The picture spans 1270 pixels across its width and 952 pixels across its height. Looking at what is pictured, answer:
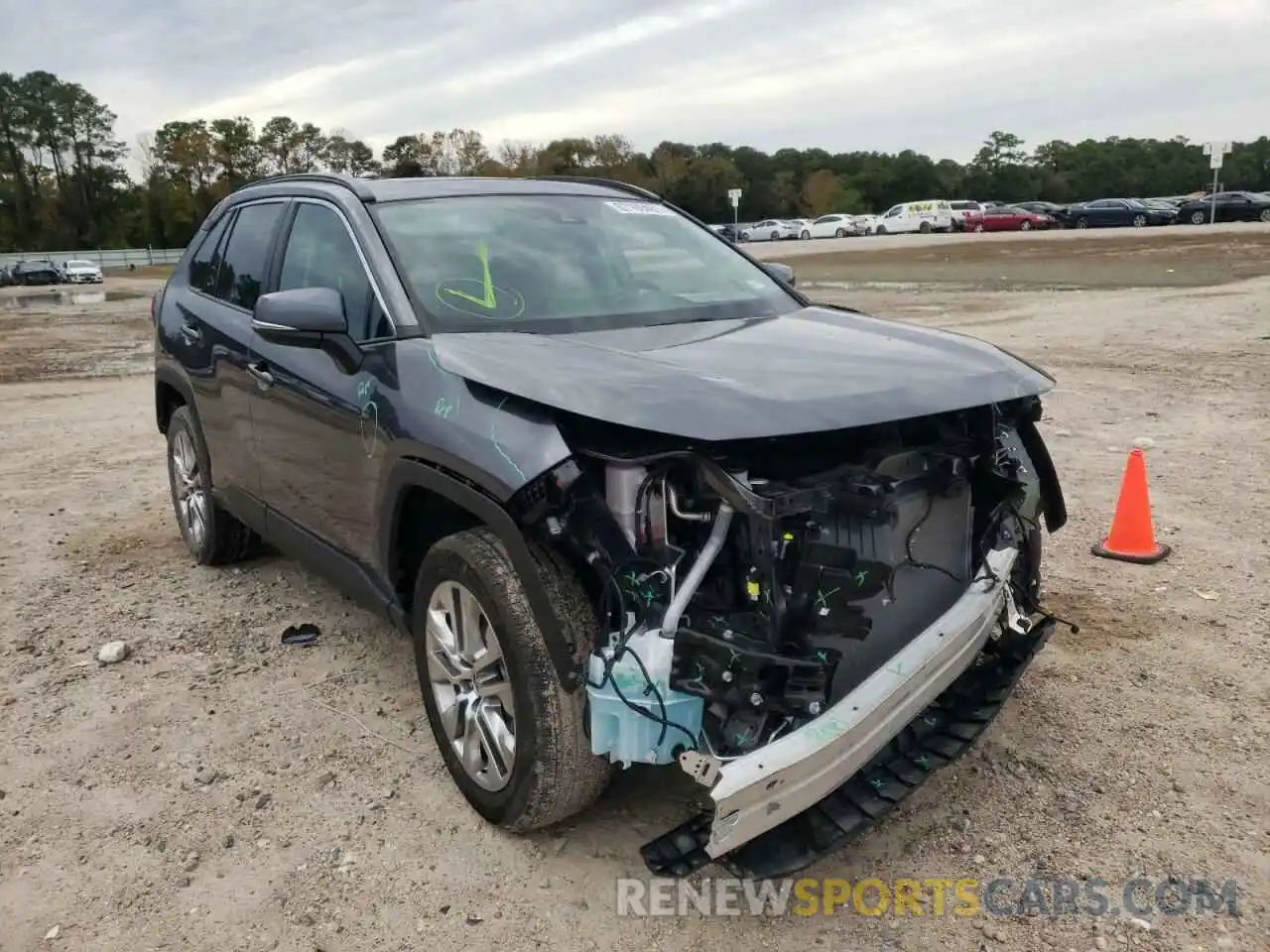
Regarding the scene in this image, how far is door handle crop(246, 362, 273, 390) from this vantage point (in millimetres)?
4070

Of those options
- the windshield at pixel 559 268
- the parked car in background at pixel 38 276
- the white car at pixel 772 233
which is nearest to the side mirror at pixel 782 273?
the windshield at pixel 559 268

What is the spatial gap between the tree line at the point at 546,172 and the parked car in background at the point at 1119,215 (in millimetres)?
35014

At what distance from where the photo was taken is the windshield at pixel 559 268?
140 inches

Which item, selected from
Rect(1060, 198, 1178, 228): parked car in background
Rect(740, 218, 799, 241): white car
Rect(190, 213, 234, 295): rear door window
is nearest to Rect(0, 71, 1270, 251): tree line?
Rect(740, 218, 799, 241): white car

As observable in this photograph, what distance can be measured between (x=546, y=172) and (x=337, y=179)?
78.6 m

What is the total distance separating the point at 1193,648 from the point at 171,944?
3799 mm

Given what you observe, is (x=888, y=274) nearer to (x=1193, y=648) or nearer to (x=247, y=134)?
(x=1193, y=648)

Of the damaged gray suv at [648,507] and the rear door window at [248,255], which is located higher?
the rear door window at [248,255]

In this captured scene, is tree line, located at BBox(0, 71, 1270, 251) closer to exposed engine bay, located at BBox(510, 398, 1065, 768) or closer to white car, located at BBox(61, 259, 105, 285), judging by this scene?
white car, located at BBox(61, 259, 105, 285)

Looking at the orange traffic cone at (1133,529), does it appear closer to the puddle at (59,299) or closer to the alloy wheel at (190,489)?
the alloy wheel at (190,489)

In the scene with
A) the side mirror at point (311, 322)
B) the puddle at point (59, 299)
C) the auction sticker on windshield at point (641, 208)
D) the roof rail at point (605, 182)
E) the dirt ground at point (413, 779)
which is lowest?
the dirt ground at point (413, 779)

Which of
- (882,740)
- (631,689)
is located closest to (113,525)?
(631,689)

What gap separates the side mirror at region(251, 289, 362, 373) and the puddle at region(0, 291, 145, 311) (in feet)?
104

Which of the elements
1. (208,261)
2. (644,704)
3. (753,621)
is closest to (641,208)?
(208,261)
